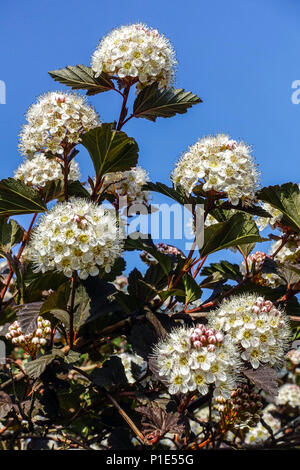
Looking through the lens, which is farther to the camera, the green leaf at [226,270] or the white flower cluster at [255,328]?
the green leaf at [226,270]

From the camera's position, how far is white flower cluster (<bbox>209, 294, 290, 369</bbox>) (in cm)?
187

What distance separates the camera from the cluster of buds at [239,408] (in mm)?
1993

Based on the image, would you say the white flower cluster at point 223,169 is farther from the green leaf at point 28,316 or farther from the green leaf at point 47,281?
the green leaf at point 28,316

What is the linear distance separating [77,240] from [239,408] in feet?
3.02

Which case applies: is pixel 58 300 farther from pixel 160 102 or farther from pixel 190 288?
pixel 160 102

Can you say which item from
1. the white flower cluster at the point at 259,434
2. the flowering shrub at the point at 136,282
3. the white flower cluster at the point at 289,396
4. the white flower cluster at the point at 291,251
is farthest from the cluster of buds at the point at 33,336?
the white flower cluster at the point at 289,396

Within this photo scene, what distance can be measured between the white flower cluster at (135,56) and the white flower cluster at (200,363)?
4.10 ft

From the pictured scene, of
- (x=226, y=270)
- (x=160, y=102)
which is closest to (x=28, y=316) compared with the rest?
(x=226, y=270)

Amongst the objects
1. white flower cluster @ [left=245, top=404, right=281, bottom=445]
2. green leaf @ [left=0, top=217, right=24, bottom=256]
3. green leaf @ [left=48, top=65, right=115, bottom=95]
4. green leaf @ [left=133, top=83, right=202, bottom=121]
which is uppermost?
green leaf @ [left=48, top=65, right=115, bottom=95]

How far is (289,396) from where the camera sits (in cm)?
604

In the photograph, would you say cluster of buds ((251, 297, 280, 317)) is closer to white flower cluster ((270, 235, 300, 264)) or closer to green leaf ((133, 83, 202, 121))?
white flower cluster ((270, 235, 300, 264))

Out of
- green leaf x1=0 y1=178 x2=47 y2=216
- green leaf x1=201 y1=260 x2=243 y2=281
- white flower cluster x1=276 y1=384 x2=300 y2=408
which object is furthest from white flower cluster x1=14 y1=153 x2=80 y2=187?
white flower cluster x1=276 y1=384 x2=300 y2=408

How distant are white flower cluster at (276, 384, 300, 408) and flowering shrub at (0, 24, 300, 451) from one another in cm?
361

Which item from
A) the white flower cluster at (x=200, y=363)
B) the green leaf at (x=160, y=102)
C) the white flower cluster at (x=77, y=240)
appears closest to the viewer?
the white flower cluster at (x=200, y=363)
